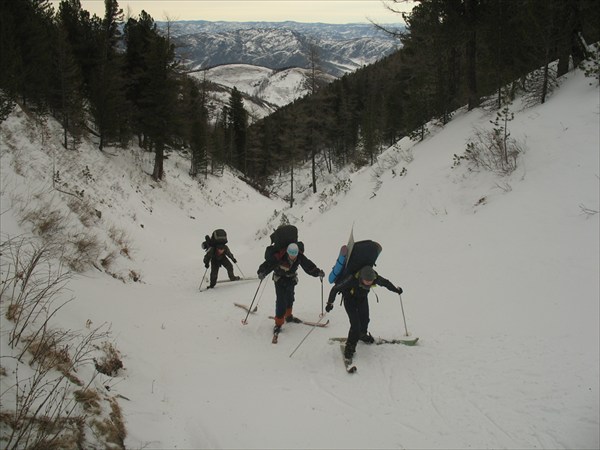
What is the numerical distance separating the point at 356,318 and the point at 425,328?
161 cm

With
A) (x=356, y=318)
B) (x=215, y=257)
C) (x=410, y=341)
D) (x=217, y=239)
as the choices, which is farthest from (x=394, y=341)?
(x=215, y=257)

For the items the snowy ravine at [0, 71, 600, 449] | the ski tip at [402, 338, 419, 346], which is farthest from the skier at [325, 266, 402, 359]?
the ski tip at [402, 338, 419, 346]

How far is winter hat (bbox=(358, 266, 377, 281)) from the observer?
19.2 feet

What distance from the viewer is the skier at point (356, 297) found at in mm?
5922

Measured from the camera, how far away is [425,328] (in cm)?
677

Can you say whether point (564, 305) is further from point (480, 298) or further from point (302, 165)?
point (302, 165)

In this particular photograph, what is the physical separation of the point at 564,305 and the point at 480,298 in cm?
133

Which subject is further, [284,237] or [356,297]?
[284,237]

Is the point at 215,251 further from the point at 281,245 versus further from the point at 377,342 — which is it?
the point at 377,342

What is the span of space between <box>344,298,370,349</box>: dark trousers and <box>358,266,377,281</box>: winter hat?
1.66 ft

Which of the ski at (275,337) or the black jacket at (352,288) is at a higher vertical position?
the black jacket at (352,288)

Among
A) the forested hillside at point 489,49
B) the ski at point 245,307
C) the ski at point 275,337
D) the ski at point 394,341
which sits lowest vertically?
the ski at point 245,307

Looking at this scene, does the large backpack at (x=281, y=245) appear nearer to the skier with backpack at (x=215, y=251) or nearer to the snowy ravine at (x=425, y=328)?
the snowy ravine at (x=425, y=328)

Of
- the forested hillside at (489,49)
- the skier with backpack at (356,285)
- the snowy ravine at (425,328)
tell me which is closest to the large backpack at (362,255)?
the skier with backpack at (356,285)
